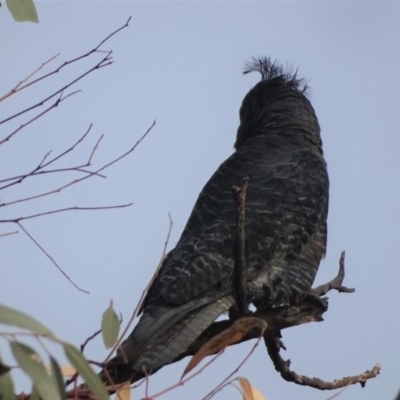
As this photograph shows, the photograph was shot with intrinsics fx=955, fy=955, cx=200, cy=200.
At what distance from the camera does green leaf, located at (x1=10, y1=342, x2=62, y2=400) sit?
235cm

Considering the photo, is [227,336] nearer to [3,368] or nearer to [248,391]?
[248,391]

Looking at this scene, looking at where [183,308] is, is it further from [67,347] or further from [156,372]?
[67,347]

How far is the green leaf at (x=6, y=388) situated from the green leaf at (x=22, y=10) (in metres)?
1.27

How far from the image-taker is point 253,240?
17.5 feet

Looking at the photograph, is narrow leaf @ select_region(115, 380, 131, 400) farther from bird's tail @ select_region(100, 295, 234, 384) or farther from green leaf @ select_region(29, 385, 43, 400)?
green leaf @ select_region(29, 385, 43, 400)

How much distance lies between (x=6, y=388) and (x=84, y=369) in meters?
0.23

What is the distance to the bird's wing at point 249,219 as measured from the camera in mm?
4973

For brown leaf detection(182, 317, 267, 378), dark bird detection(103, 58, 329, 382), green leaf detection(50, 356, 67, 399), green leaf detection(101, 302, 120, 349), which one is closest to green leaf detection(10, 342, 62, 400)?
green leaf detection(50, 356, 67, 399)

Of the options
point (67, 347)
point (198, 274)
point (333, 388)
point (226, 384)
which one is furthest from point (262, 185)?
point (67, 347)

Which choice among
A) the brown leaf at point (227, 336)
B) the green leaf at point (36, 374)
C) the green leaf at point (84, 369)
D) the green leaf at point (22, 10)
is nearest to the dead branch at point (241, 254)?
the brown leaf at point (227, 336)

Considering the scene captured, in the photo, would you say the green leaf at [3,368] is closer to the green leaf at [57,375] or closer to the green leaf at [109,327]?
the green leaf at [57,375]

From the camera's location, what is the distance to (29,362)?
7.78 ft

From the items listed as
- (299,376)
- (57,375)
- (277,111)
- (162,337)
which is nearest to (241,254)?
Result: (162,337)

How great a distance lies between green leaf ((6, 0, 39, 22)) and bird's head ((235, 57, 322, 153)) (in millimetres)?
3429
